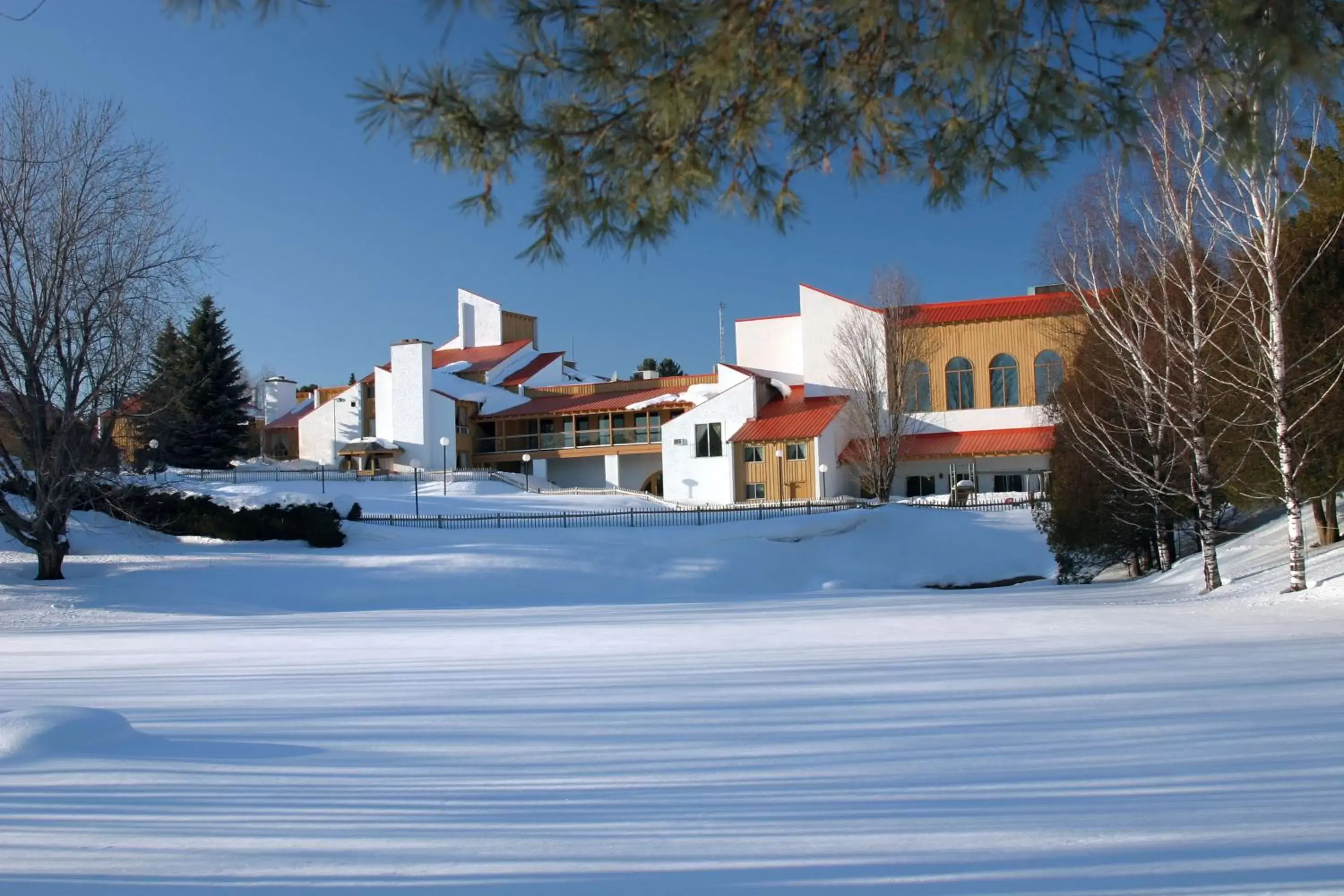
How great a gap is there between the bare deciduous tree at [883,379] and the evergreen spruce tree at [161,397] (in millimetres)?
27468

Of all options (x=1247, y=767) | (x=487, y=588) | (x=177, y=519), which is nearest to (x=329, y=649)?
(x=1247, y=767)

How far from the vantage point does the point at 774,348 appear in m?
52.6

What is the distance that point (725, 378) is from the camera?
51312 mm

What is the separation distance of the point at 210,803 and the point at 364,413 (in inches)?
2245

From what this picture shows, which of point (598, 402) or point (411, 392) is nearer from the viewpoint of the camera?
point (598, 402)

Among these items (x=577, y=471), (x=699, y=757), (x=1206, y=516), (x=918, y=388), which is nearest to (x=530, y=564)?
(x=1206, y=516)

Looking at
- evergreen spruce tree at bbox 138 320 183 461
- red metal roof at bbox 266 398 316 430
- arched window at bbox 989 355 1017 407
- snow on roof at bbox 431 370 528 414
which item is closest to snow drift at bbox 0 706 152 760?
evergreen spruce tree at bbox 138 320 183 461

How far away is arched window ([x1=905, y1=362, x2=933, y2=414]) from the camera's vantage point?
45.8m

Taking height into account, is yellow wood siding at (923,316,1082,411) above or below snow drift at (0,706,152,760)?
above

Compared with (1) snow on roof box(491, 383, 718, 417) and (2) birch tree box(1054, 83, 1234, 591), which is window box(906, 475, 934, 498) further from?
(2) birch tree box(1054, 83, 1234, 591)

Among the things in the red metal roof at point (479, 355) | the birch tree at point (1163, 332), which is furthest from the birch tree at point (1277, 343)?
the red metal roof at point (479, 355)

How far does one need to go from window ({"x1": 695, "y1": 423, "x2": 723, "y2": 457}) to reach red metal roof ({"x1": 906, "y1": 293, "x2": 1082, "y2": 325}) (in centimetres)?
997

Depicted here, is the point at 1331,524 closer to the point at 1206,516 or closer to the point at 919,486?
the point at 1206,516

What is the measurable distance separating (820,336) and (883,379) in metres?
4.67
